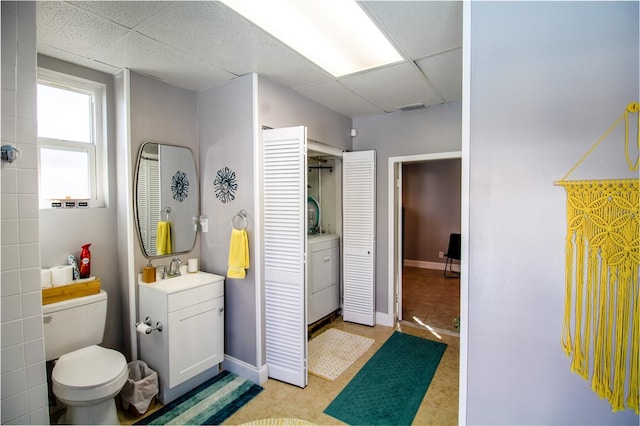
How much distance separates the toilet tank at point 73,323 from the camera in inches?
69.6

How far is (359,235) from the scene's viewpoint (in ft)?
10.9

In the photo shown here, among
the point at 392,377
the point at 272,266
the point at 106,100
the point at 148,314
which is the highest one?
the point at 106,100

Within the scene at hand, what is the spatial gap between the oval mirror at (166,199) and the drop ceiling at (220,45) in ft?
1.96

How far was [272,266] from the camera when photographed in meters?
2.29

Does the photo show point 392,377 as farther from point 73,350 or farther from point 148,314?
point 73,350

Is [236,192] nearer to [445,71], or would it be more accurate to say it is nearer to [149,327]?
[149,327]

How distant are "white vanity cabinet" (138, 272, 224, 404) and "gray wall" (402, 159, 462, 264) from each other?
4.75 m

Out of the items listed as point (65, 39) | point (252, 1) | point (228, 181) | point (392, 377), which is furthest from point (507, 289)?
point (65, 39)

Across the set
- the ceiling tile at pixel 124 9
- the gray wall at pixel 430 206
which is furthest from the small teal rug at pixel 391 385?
the gray wall at pixel 430 206

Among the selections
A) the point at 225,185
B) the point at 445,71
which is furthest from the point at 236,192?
the point at 445,71

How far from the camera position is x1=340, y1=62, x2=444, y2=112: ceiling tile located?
2204 mm

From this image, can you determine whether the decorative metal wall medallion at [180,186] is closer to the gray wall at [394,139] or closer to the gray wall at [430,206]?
the gray wall at [394,139]

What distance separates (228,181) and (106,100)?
3.48ft

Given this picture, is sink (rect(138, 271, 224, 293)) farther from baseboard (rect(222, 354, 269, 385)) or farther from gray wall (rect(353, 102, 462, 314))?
gray wall (rect(353, 102, 462, 314))
